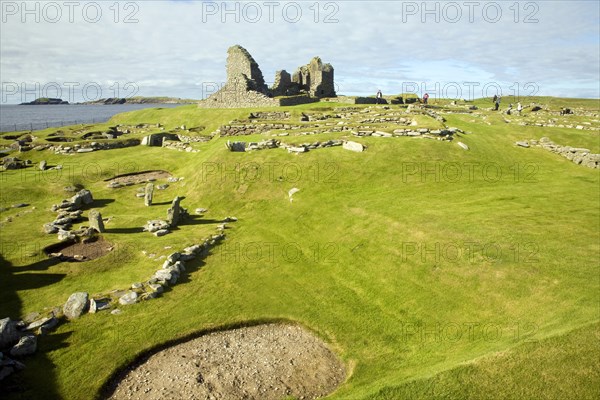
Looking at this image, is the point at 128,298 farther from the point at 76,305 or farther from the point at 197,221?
the point at 197,221

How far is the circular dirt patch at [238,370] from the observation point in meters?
11.2

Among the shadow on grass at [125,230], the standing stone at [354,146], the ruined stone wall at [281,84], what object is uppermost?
the ruined stone wall at [281,84]

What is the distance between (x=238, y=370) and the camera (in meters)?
12.2

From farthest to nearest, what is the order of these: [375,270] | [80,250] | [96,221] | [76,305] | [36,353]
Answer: [96,221] → [80,250] → [375,270] → [76,305] → [36,353]

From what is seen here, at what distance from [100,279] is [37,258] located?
485 centimetres

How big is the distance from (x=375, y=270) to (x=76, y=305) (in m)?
12.8

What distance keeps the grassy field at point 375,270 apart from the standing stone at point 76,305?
0.63m

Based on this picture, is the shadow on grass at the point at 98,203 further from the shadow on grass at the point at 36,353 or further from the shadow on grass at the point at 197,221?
the shadow on grass at the point at 36,353

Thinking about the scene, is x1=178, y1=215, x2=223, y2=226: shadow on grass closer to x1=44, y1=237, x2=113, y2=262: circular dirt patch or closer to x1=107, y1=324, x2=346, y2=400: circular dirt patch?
x1=44, y1=237, x2=113, y2=262: circular dirt patch

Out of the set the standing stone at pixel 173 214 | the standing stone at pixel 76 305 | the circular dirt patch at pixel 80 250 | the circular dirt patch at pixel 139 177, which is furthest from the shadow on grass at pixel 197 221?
the circular dirt patch at pixel 139 177

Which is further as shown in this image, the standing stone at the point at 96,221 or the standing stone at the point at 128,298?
the standing stone at the point at 96,221

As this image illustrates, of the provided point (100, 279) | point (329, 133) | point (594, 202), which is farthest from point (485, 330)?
point (329, 133)

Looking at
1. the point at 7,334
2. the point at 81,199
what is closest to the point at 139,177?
the point at 81,199

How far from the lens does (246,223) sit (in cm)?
2391
